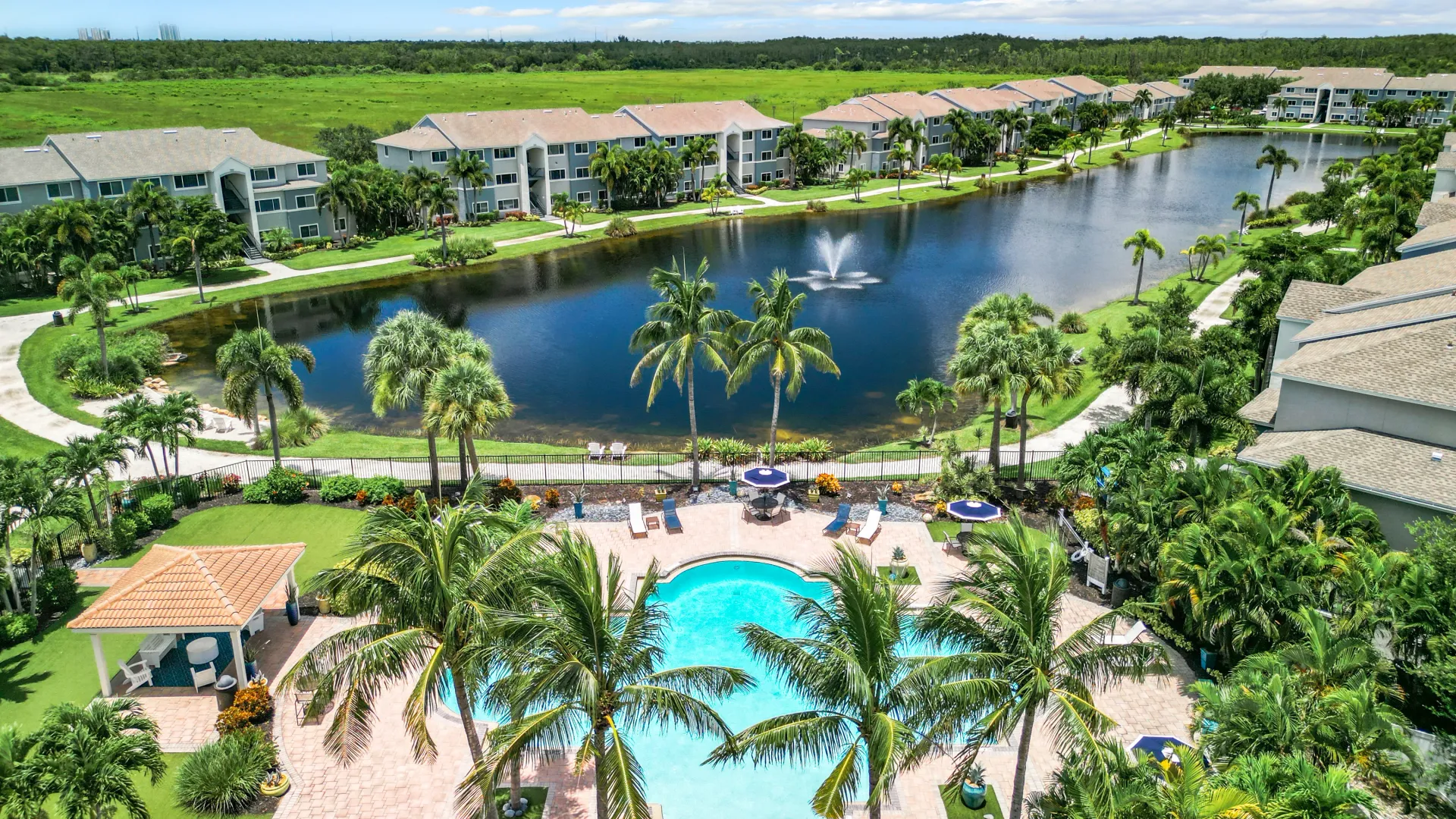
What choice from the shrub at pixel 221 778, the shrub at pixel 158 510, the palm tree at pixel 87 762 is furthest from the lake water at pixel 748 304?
the palm tree at pixel 87 762

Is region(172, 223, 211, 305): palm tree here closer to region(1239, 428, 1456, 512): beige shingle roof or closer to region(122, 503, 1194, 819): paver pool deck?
region(122, 503, 1194, 819): paver pool deck

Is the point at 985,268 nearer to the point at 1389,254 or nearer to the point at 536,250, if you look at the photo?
the point at 1389,254

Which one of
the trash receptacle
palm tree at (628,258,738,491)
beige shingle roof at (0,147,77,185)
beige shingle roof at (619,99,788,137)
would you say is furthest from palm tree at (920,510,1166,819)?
beige shingle roof at (619,99,788,137)

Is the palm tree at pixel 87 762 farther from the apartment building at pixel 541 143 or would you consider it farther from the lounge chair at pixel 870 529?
the apartment building at pixel 541 143

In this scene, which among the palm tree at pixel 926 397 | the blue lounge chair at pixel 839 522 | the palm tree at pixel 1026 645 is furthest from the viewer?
the palm tree at pixel 926 397

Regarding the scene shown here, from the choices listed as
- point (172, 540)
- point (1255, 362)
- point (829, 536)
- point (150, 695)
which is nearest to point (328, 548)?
point (172, 540)
